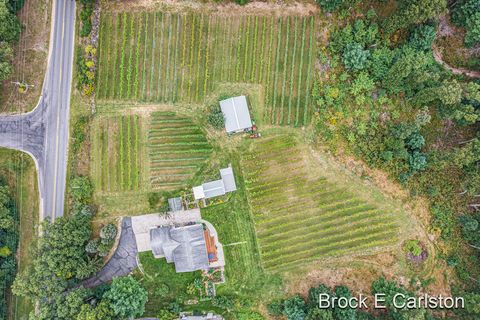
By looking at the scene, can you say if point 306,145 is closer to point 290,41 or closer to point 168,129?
point 290,41

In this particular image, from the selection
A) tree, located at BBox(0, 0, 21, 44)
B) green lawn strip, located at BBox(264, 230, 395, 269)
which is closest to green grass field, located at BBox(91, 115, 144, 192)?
tree, located at BBox(0, 0, 21, 44)

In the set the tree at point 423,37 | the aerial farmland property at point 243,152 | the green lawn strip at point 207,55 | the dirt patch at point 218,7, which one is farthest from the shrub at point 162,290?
the tree at point 423,37

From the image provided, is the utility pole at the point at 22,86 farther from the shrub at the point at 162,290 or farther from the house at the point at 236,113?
the shrub at the point at 162,290

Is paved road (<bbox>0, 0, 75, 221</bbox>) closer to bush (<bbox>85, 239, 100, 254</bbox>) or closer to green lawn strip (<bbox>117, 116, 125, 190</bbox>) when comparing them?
green lawn strip (<bbox>117, 116, 125, 190</bbox>)

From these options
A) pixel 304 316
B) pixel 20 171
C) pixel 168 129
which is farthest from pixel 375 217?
pixel 20 171

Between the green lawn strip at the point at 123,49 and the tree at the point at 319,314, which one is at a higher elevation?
the green lawn strip at the point at 123,49

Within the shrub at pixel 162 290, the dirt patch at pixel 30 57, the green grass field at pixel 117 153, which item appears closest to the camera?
the shrub at pixel 162 290

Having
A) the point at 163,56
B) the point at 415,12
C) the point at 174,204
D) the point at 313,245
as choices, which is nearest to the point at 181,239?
the point at 174,204
